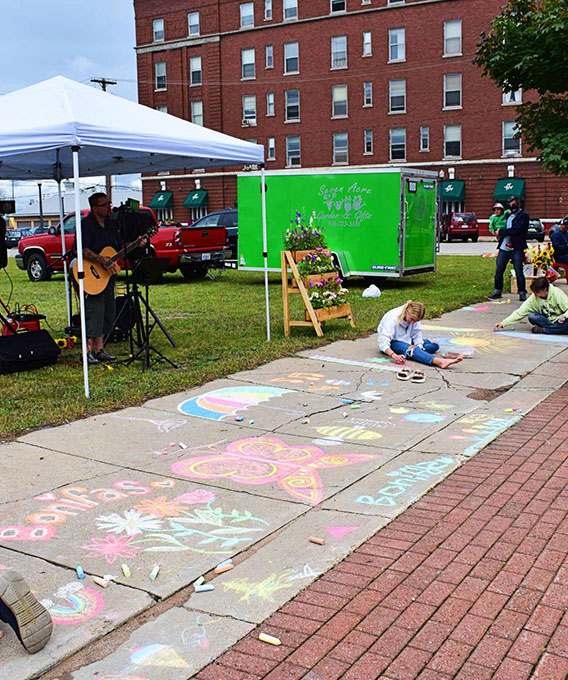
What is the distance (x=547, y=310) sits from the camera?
10844 mm

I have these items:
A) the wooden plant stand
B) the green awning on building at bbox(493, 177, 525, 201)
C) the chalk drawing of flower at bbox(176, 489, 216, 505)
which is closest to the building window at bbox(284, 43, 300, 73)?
the green awning on building at bbox(493, 177, 525, 201)

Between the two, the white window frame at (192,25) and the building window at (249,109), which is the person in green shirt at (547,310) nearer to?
the building window at (249,109)

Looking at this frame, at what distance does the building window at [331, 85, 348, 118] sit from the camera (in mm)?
51875

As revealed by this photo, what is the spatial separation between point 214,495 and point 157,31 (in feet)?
197

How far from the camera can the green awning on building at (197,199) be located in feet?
186

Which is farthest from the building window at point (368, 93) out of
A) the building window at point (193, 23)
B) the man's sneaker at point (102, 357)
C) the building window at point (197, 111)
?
the man's sneaker at point (102, 357)

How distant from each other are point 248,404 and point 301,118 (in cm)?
4887

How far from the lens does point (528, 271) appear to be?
20875 mm

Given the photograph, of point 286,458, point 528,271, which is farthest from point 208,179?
point 286,458

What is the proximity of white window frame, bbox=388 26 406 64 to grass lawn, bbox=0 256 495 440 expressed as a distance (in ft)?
110

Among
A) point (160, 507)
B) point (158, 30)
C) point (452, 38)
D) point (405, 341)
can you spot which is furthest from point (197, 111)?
point (160, 507)

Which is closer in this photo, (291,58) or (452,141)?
(452,141)

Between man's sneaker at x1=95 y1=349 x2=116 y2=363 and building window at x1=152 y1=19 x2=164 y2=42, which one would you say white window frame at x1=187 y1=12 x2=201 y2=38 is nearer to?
building window at x1=152 y1=19 x2=164 y2=42

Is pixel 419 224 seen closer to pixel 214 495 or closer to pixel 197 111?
pixel 214 495
